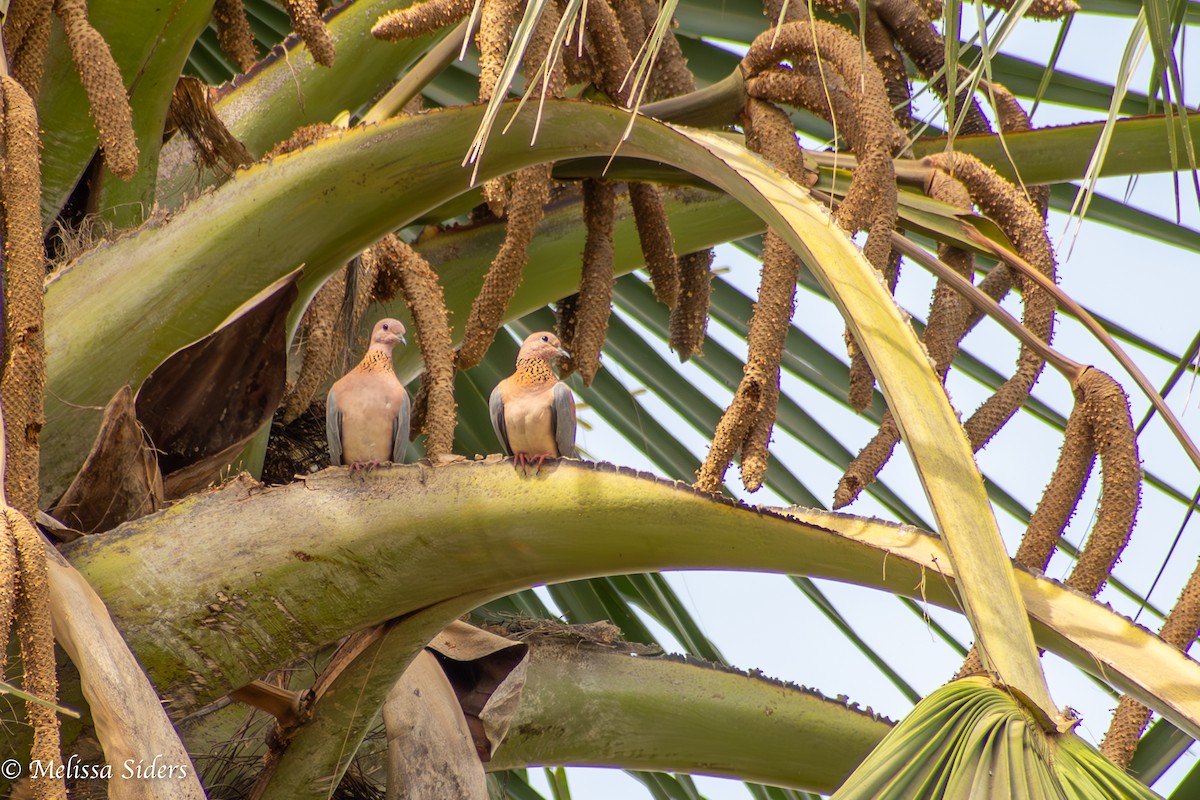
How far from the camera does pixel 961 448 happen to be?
1.14 meters

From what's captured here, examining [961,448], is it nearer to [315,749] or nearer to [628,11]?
[315,749]

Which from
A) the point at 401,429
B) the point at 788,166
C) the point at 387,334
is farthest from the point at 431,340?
the point at 788,166

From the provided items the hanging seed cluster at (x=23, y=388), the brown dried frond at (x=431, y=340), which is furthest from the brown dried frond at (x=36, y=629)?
the brown dried frond at (x=431, y=340)

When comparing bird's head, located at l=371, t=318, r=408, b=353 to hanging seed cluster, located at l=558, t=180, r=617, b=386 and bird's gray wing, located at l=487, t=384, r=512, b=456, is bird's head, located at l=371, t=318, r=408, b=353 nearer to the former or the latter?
bird's gray wing, located at l=487, t=384, r=512, b=456

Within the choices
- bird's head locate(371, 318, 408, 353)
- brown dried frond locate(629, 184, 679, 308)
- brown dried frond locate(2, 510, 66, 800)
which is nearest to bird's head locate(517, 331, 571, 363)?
bird's head locate(371, 318, 408, 353)

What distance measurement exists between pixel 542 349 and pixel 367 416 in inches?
15.0

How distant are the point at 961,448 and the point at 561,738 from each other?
109cm

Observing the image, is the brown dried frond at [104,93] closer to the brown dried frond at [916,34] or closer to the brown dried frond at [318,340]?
the brown dried frond at [318,340]

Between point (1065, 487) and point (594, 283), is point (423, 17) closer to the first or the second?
point (594, 283)

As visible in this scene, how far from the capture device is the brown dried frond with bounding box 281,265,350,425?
Answer: 2104mm

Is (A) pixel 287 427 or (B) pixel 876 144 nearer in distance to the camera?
(B) pixel 876 144

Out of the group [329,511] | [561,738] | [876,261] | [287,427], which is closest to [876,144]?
[876,261]

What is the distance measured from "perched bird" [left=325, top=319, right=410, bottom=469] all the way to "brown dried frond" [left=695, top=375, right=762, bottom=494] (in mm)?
810

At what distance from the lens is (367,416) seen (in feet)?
7.09
